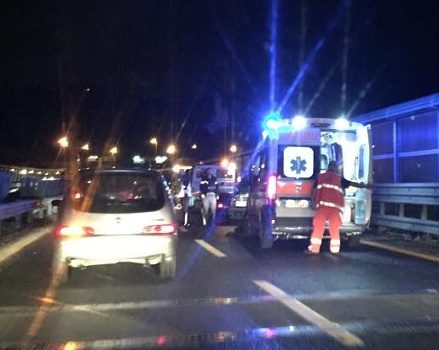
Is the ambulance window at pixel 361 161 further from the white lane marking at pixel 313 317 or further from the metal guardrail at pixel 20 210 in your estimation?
the metal guardrail at pixel 20 210

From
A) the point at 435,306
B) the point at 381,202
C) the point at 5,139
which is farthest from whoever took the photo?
the point at 5,139

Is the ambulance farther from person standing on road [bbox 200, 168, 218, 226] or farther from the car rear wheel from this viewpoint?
person standing on road [bbox 200, 168, 218, 226]

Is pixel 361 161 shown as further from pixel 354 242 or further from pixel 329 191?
pixel 354 242

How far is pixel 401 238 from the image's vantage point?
1447 cm

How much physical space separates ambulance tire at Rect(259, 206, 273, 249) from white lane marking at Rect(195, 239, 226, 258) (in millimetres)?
850

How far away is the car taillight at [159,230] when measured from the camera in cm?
873

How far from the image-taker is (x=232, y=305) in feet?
24.5

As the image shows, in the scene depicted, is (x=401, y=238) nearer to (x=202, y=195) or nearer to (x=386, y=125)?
(x=386, y=125)

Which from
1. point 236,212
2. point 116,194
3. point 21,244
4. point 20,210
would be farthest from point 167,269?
point 236,212

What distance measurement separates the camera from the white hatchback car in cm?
862

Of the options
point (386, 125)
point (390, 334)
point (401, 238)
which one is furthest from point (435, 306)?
point (386, 125)

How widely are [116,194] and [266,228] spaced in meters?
3.31

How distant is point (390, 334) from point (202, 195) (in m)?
12.9

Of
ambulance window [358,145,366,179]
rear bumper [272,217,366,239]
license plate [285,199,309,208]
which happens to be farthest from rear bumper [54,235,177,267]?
ambulance window [358,145,366,179]
